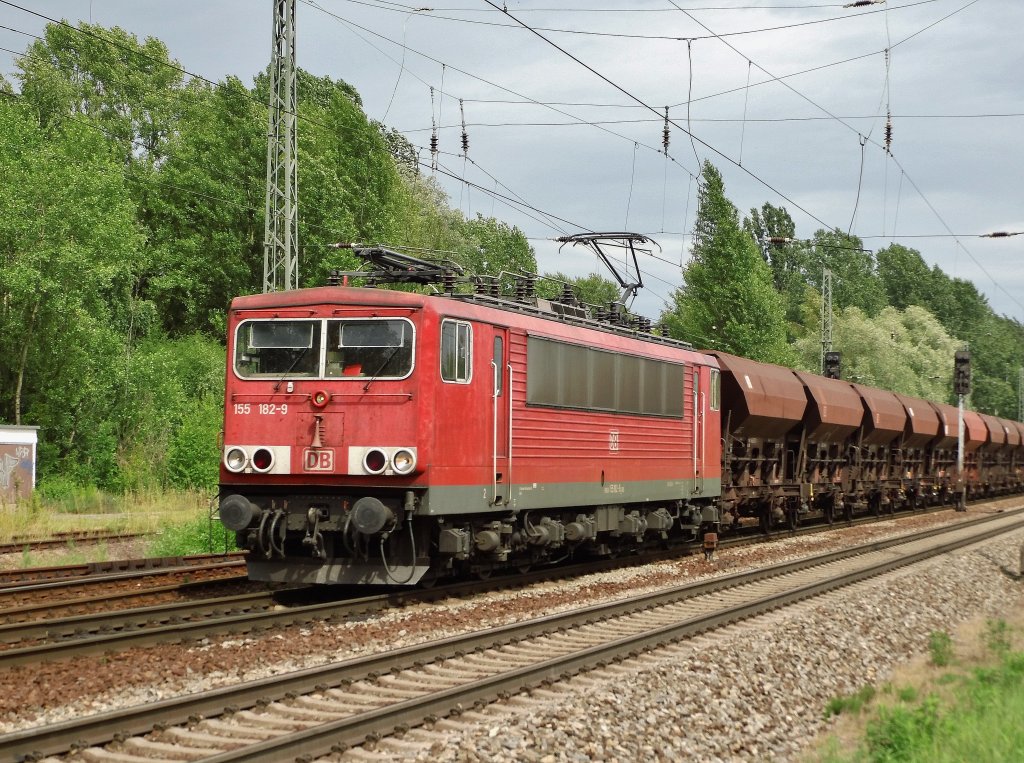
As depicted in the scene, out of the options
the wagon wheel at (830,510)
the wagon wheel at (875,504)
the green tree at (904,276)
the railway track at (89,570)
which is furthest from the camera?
the green tree at (904,276)

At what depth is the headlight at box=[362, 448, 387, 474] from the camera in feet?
41.2

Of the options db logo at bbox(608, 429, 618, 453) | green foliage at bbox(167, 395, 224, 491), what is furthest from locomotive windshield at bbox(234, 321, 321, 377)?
green foliage at bbox(167, 395, 224, 491)

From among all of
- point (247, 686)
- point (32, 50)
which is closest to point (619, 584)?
point (247, 686)

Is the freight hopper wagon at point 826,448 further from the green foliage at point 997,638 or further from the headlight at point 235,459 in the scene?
the headlight at point 235,459

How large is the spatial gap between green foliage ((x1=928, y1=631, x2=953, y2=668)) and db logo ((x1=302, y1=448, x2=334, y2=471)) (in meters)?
6.62

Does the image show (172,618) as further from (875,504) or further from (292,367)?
(875,504)

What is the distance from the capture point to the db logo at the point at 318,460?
501 inches

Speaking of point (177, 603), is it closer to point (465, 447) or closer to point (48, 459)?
point (465, 447)

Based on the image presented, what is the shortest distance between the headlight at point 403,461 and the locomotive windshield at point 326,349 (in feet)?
2.85

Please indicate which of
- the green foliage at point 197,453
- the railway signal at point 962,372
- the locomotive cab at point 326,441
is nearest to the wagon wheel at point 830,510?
the railway signal at point 962,372

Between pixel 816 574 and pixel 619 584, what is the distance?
12.6 ft

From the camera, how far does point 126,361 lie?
32.7m

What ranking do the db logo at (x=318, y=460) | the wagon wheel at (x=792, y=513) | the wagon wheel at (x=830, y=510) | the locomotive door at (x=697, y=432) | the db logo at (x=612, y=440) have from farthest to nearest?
the wagon wheel at (x=830, y=510) < the wagon wheel at (x=792, y=513) < the locomotive door at (x=697, y=432) < the db logo at (x=612, y=440) < the db logo at (x=318, y=460)

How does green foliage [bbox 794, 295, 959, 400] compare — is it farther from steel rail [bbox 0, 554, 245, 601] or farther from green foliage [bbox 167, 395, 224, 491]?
steel rail [bbox 0, 554, 245, 601]
